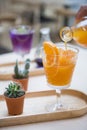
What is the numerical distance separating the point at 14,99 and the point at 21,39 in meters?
0.53

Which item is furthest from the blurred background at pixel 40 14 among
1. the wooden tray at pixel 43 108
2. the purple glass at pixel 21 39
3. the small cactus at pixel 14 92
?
the small cactus at pixel 14 92

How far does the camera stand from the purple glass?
136cm

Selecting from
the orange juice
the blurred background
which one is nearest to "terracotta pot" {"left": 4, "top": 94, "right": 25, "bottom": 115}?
the orange juice

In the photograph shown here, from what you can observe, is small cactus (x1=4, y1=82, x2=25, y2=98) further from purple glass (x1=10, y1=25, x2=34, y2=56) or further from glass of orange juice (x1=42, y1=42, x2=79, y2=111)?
purple glass (x1=10, y1=25, x2=34, y2=56)

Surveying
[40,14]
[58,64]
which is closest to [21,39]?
[58,64]

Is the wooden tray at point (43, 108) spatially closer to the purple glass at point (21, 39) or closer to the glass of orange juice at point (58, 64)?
the glass of orange juice at point (58, 64)

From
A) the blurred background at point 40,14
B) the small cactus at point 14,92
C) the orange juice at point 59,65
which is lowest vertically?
the blurred background at point 40,14

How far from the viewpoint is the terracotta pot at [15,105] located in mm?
882

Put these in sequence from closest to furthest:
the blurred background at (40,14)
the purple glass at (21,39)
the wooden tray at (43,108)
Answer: the wooden tray at (43,108) < the purple glass at (21,39) < the blurred background at (40,14)

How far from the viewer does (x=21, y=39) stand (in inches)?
53.5

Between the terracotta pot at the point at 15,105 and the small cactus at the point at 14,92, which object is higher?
A: the small cactus at the point at 14,92

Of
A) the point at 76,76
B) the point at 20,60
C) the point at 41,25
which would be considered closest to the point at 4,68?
the point at 20,60

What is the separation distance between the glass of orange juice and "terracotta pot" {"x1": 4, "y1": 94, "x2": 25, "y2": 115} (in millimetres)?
98

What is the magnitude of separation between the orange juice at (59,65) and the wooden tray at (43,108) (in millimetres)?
89
